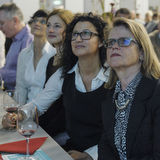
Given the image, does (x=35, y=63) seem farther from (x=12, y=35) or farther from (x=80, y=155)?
(x=12, y=35)

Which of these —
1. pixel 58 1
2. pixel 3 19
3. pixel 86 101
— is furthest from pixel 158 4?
pixel 86 101

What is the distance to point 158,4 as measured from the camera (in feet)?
46.2

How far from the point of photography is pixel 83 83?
2.18 metres

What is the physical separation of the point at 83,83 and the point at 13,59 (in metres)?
1.97

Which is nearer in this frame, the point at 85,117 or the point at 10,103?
the point at 10,103

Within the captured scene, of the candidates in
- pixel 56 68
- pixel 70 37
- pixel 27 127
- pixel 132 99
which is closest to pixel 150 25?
pixel 56 68

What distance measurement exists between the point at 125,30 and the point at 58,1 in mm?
10306

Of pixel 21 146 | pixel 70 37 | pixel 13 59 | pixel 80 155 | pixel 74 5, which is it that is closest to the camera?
pixel 21 146

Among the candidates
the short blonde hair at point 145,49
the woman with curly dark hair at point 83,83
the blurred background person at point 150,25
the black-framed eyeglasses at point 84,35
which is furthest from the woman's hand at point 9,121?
the blurred background person at point 150,25

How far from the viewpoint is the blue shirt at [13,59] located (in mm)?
3854

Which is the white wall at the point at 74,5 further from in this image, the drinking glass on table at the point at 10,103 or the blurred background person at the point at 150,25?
the drinking glass on table at the point at 10,103

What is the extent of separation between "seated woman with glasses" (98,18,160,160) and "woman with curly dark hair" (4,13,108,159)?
33 cm

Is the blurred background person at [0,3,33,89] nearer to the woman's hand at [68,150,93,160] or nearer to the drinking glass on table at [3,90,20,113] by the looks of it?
the drinking glass on table at [3,90,20,113]

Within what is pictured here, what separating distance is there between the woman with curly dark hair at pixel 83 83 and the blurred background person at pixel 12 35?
1595 mm
